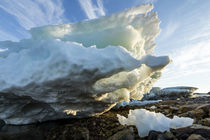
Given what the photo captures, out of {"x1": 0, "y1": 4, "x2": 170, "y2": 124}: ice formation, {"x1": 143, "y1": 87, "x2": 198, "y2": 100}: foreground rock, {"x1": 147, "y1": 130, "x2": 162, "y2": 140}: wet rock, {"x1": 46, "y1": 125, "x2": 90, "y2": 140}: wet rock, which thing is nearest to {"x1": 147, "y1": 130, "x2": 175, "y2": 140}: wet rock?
{"x1": 147, "y1": 130, "x2": 162, "y2": 140}: wet rock

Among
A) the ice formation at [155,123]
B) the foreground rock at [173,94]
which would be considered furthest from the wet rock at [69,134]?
the foreground rock at [173,94]

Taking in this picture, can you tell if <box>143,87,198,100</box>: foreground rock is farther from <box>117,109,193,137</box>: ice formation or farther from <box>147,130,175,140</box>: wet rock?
<box>147,130,175,140</box>: wet rock

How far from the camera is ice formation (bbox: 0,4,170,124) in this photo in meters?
1.50

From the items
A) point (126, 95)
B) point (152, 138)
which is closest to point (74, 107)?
point (126, 95)

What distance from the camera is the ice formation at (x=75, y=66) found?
4.93 feet

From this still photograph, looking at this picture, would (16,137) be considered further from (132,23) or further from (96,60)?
(132,23)

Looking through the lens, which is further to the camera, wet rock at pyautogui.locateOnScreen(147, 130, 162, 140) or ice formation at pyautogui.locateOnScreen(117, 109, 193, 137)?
ice formation at pyautogui.locateOnScreen(117, 109, 193, 137)

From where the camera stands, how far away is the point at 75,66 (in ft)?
4.69

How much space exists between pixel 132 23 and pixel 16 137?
326 cm

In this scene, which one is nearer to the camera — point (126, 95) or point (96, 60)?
point (96, 60)

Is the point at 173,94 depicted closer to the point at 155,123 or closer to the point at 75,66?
the point at 155,123

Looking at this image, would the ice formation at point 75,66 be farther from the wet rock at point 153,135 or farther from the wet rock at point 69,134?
the wet rock at point 153,135

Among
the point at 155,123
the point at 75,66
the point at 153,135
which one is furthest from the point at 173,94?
the point at 75,66

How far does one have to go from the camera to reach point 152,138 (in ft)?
4.80
